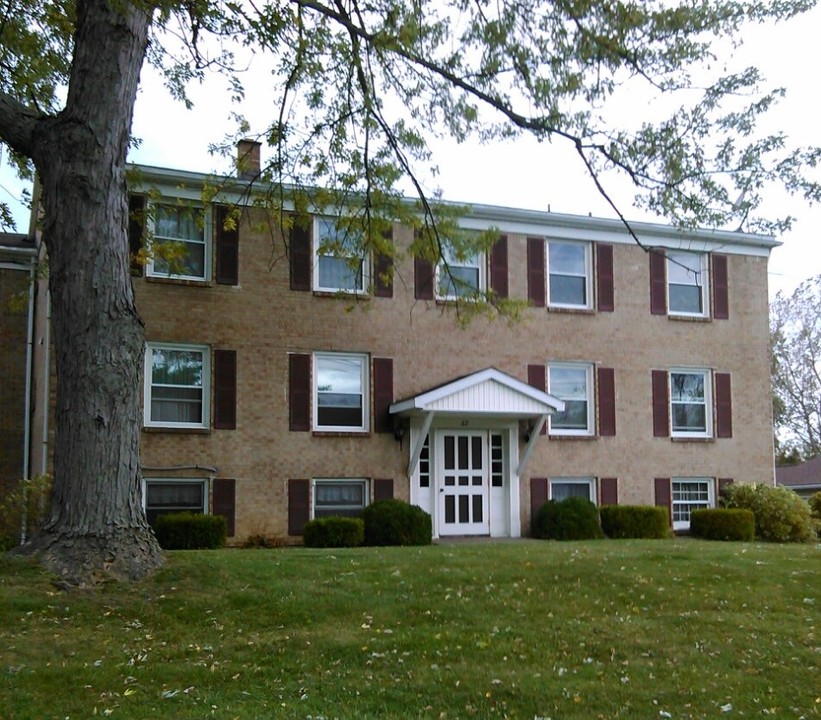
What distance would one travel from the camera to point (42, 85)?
14.5 m

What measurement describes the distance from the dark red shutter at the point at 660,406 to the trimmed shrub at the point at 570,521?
3.03 m

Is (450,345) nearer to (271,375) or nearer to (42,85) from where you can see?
(271,375)

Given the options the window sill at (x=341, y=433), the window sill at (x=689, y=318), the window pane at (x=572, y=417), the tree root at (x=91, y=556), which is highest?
the window sill at (x=689, y=318)

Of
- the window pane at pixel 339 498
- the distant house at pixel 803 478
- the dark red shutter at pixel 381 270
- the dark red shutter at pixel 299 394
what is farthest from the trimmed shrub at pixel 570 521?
the distant house at pixel 803 478

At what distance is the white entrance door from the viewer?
2006 cm

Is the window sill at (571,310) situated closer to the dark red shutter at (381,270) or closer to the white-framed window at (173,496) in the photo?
the dark red shutter at (381,270)

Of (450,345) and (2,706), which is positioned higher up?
(450,345)

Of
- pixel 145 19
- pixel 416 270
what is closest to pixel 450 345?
pixel 416 270

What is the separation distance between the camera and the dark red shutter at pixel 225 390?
719 inches

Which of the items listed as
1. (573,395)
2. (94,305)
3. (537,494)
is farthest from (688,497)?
(94,305)

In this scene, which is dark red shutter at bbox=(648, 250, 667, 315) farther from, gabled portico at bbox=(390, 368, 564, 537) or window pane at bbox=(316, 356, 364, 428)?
window pane at bbox=(316, 356, 364, 428)

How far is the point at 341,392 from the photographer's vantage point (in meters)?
19.4

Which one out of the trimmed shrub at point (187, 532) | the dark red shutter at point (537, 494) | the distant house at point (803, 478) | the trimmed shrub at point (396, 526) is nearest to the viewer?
the trimmed shrub at point (187, 532)

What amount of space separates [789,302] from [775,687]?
3807 cm
